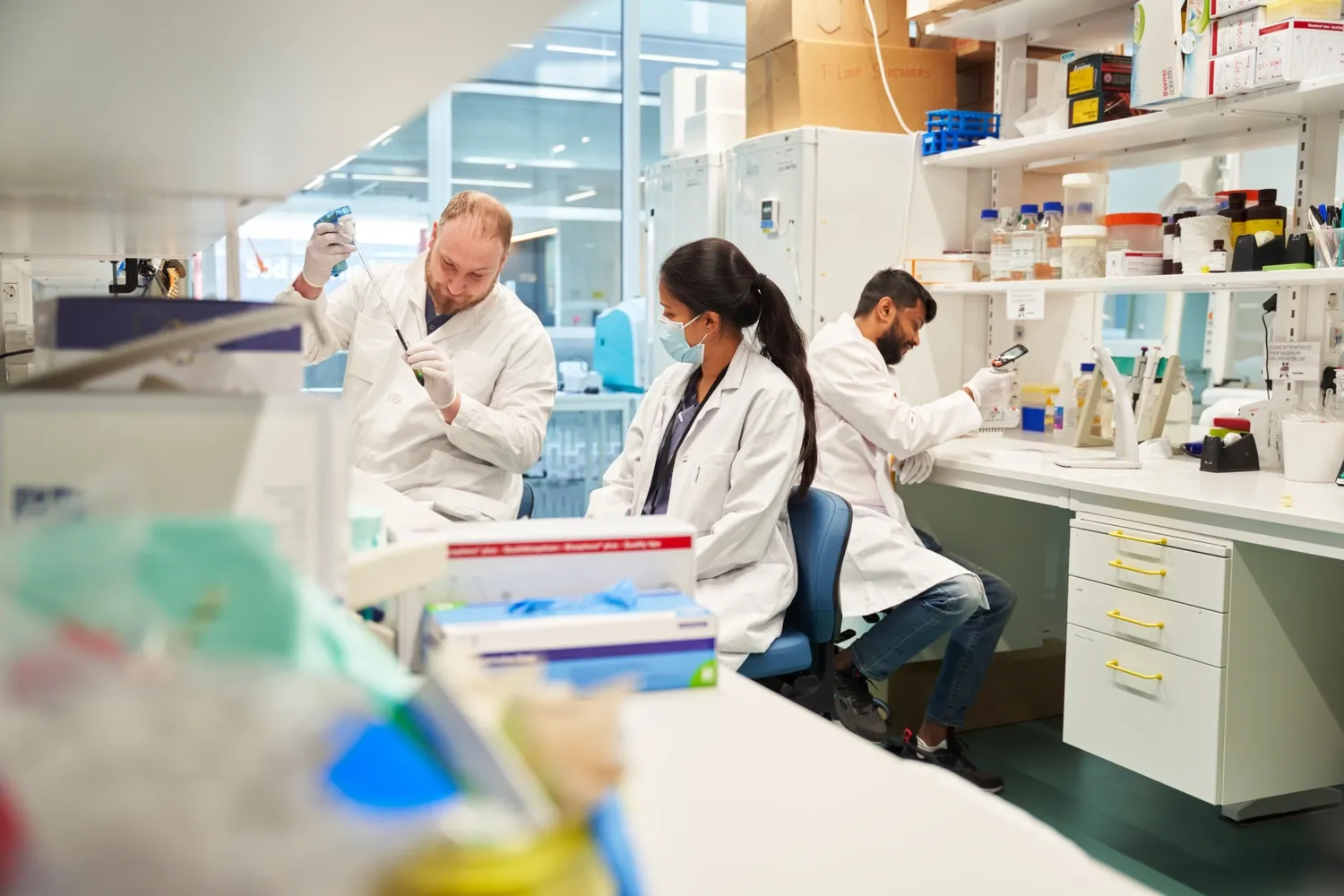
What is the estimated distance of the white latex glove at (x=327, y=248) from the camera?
2.46 m

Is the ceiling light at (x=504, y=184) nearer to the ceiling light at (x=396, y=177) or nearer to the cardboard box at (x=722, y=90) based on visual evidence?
the ceiling light at (x=396, y=177)

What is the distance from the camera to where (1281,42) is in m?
2.47

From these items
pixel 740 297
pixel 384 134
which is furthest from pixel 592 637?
pixel 740 297

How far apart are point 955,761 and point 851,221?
1.68 m

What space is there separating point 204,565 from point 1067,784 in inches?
110

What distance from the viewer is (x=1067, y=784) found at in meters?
2.88

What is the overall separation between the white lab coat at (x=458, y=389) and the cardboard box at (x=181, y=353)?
1.87 meters

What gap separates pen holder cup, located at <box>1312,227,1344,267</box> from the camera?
2.56m

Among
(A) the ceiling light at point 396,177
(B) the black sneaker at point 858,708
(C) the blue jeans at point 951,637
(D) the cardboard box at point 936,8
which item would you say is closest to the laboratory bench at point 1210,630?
(C) the blue jeans at point 951,637

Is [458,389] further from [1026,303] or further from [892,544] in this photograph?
[1026,303]

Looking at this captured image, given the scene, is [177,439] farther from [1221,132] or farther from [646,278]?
[646,278]

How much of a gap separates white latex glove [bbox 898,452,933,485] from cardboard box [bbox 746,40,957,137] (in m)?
1.22

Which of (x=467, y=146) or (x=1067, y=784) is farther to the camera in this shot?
(x=467, y=146)

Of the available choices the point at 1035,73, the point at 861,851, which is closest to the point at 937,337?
the point at 1035,73
